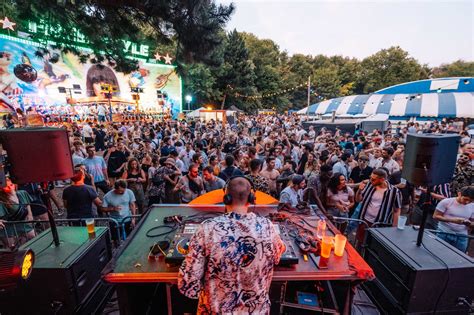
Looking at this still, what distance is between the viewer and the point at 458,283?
2.36 metres

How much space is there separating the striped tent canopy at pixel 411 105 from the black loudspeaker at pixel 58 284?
941 inches

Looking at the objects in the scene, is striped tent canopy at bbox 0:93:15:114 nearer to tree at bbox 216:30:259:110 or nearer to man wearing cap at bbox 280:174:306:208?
tree at bbox 216:30:259:110

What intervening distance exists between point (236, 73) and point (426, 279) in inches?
1368

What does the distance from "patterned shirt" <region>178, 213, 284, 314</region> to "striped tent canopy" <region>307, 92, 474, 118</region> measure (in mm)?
23200

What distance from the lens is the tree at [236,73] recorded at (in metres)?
33.9

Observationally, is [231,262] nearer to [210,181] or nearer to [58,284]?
[58,284]

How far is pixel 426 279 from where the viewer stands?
232cm

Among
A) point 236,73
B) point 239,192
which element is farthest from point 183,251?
point 236,73

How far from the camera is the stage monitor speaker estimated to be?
7.29 feet

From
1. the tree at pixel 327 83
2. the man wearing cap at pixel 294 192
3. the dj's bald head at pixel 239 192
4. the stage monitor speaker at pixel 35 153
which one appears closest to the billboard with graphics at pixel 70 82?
the man wearing cap at pixel 294 192

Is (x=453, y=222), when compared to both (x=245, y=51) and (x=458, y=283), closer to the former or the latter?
(x=458, y=283)

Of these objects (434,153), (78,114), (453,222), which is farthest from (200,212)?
(78,114)

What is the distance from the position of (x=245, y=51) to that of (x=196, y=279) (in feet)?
121

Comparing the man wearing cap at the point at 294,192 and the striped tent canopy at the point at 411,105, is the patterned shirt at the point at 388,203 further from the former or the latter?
the striped tent canopy at the point at 411,105
